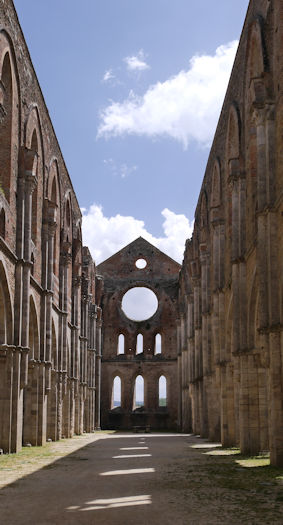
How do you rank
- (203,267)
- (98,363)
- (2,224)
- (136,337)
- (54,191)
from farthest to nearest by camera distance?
(136,337) → (98,363) → (203,267) → (54,191) → (2,224)

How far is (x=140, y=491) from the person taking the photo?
35.4 feet

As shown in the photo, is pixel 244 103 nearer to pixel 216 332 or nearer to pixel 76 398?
pixel 216 332

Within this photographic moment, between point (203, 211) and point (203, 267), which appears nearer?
point (203, 267)

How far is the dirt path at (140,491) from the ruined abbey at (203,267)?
83.0 inches

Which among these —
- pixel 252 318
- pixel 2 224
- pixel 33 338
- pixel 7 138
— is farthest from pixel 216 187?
pixel 2 224

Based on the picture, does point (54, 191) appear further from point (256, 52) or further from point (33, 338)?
point (256, 52)

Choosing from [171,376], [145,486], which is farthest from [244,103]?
[171,376]

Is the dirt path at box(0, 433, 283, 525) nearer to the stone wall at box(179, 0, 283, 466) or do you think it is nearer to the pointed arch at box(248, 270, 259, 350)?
the stone wall at box(179, 0, 283, 466)

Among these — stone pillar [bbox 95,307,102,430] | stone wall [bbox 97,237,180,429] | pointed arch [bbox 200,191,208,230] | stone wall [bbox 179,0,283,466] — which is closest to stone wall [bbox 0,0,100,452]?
stone wall [bbox 179,0,283,466]

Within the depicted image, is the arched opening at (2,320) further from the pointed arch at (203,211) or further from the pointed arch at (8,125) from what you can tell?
the pointed arch at (203,211)

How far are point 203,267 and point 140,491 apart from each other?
20464 mm

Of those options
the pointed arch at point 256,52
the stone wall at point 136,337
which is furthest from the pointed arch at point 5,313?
the stone wall at point 136,337

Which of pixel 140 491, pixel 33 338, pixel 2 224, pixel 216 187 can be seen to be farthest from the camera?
pixel 216 187

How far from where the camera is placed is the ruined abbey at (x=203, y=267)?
51.6ft
